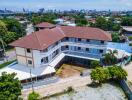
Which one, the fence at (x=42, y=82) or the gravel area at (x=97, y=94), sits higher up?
the fence at (x=42, y=82)

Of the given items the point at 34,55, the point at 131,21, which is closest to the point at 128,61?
the point at 34,55

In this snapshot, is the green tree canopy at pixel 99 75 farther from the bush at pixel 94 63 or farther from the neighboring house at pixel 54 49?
the neighboring house at pixel 54 49

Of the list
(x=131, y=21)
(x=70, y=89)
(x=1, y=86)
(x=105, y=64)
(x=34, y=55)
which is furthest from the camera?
(x=131, y=21)

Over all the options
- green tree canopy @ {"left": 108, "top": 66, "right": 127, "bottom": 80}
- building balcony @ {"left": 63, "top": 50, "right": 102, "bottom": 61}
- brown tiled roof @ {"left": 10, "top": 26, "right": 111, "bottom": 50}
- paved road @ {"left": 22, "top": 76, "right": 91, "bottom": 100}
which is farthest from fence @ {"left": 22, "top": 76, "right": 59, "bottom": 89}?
building balcony @ {"left": 63, "top": 50, "right": 102, "bottom": 61}

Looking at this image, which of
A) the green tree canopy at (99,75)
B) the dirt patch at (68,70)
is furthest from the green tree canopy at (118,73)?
the dirt patch at (68,70)

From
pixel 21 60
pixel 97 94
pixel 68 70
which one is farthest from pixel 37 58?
pixel 97 94

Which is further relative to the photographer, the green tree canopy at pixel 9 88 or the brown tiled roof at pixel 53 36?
the brown tiled roof at pixel 53 36

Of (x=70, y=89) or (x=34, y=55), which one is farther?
(x=34, y=55)

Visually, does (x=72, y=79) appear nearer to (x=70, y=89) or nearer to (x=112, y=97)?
(x=70, y=89)
